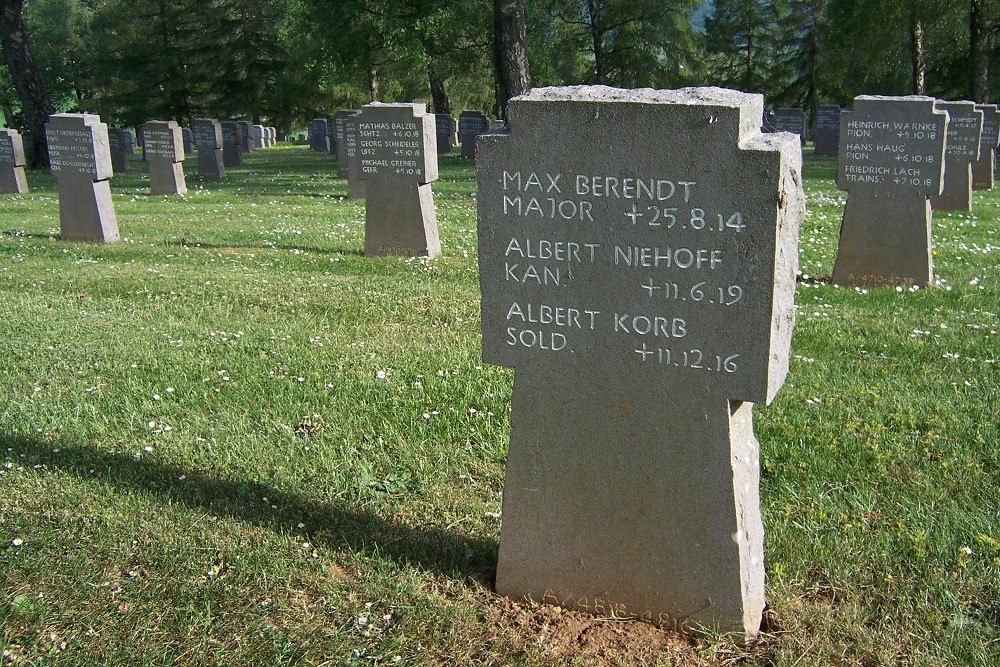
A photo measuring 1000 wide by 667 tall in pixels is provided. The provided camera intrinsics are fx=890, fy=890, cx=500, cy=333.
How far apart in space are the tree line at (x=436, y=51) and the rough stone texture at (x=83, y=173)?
874 centimetres

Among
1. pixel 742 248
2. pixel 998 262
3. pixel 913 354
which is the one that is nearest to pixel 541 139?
pixel 742 248

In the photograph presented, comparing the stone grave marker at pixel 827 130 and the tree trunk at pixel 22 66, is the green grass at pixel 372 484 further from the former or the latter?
the stone grave marker at pixel 827 130

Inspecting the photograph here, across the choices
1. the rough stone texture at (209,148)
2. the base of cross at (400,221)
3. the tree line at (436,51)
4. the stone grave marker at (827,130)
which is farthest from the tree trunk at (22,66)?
the stone grave marker at (827,130)

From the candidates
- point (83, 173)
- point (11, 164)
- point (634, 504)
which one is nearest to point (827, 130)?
point (11, 164)

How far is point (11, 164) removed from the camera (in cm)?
1925

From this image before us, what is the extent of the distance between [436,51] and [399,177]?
2017 cm

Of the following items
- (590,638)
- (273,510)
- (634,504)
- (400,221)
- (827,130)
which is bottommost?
(590,638)

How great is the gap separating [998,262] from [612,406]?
27.1ft

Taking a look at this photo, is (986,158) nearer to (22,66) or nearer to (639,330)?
(639,330)

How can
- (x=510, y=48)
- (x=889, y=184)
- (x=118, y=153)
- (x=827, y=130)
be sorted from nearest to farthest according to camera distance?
(x=889, y=184) → (x=510, y=48) → (x=118, y=153) → (x=827, y=130)

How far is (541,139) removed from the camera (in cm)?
290

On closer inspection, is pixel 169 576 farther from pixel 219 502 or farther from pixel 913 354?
pixel 913 354

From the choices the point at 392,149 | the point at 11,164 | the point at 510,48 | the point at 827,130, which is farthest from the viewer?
the point at 827,130

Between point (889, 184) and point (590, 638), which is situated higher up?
point (889, 184)
